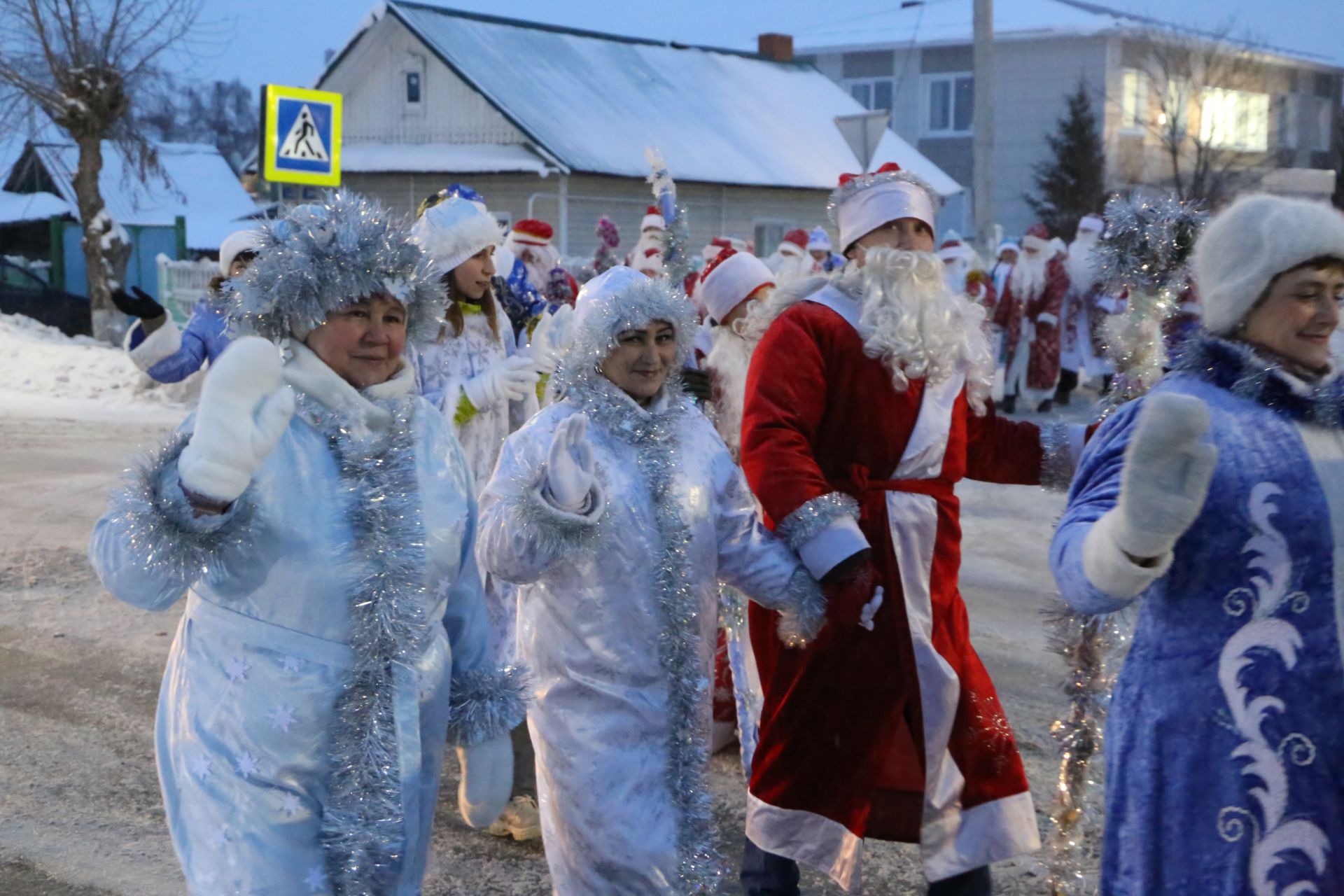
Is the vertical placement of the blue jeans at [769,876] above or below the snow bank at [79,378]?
below

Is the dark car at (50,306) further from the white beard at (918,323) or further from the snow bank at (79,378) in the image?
the white beard at (918,323)

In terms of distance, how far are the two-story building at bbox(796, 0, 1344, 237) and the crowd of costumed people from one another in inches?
1249

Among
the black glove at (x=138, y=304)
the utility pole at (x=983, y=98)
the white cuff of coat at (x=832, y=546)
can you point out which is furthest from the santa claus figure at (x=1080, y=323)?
the white cuff of coat at (x=832, y=546)

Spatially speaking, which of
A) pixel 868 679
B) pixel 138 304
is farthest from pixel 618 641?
pixel 138 304

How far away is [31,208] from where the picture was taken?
35125 mm

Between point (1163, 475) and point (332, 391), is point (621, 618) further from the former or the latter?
point (1163, 475)

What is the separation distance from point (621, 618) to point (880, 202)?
1.73 meters

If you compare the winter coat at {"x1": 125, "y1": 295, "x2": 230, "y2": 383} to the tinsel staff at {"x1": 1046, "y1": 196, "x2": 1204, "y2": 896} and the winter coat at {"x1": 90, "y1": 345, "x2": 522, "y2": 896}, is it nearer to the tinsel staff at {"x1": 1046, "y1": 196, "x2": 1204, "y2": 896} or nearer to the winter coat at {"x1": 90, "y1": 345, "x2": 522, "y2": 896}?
the winter coat at {"x1": 90, "y1": 345, "x2": 522, "y2": 896}

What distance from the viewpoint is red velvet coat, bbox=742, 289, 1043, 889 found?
420cm

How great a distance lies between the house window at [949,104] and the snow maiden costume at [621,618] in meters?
42.5

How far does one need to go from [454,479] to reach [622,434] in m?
0.65

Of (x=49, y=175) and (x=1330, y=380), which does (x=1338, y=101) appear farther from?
(x=1330, y=380)

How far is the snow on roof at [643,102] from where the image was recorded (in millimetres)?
28047

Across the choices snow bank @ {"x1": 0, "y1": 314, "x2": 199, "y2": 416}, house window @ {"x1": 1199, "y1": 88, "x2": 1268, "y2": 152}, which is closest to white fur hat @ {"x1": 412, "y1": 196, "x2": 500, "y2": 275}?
snow bank @ {"x1": 0, "y1": 314, "x2": 199, "y2": 416}
